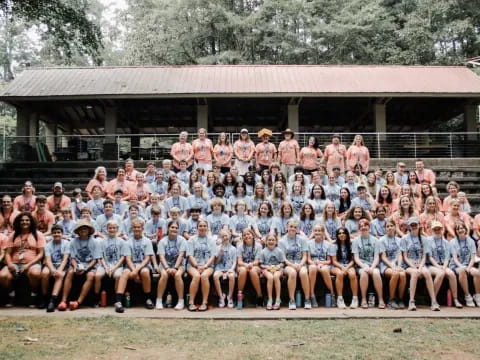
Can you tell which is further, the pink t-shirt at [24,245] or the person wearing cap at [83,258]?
the pink t-shirt at [24,245]

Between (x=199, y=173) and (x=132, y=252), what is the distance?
2998mm

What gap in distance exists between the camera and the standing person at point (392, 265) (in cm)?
690

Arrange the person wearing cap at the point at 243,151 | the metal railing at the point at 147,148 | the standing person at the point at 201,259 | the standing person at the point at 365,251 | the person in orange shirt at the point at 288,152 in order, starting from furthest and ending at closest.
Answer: the metal railing at the point at 147,148
the person in orange shirt at the point at 288,152
the person wearing cap at the point at 243,151
the standing person at the point at 365,251
the standing person at the point at 201,259

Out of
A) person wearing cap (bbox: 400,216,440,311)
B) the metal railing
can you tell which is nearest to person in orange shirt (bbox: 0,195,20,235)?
person wearing cap (bbox: 400,216,440,311)

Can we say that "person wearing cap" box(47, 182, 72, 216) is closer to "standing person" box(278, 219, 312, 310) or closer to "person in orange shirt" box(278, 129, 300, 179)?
"standing person" box(278, 219, 312, 310)

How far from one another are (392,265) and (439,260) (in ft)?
2.67

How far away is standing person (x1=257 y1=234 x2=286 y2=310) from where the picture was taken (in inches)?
271

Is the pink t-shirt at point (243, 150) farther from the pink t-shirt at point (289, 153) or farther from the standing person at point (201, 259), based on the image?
the standing person at point (201, 259)

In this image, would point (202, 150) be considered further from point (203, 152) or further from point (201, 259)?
point (201, 259)

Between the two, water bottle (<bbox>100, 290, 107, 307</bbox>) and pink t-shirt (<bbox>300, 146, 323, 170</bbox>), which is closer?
water bottle (<bbox>100, 290, 107, 307</bbox>)

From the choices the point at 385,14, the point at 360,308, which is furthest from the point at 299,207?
the point at 385,14

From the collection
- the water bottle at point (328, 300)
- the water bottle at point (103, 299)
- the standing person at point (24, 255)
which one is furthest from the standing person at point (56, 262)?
the water bottle at point (328, 300)

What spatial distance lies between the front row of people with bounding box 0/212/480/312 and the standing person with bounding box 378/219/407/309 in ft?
0.05

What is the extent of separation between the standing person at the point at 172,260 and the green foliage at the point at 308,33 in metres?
21.7
